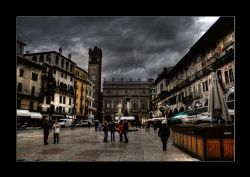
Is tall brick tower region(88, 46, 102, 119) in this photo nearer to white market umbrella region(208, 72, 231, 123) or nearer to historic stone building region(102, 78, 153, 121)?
historic stone building region(102, 78, 153, 121)

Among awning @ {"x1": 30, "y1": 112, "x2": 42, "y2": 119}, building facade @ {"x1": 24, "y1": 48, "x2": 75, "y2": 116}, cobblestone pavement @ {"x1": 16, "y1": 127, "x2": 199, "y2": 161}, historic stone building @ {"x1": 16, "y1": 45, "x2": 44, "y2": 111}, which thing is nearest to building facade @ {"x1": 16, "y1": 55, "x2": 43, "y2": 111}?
historic stone building @ {"x1": 16, "y1": 45, "x2": 44, "y2": 111}

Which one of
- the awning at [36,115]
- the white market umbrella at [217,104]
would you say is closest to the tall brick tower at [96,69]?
the awning at [36,115]

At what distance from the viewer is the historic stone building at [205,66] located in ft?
75.5

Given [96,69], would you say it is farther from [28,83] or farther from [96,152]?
[96,152]

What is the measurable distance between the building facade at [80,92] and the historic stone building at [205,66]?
27448mm

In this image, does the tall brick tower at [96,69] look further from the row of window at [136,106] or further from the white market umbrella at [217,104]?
the white market umbrella at [217,104]

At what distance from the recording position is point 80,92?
63.9 metres

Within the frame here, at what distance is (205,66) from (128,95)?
67.7 metres

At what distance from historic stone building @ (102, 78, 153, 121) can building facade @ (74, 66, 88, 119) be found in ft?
93.7

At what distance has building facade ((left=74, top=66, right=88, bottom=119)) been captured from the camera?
61.9 m

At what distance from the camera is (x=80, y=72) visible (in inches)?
2574
